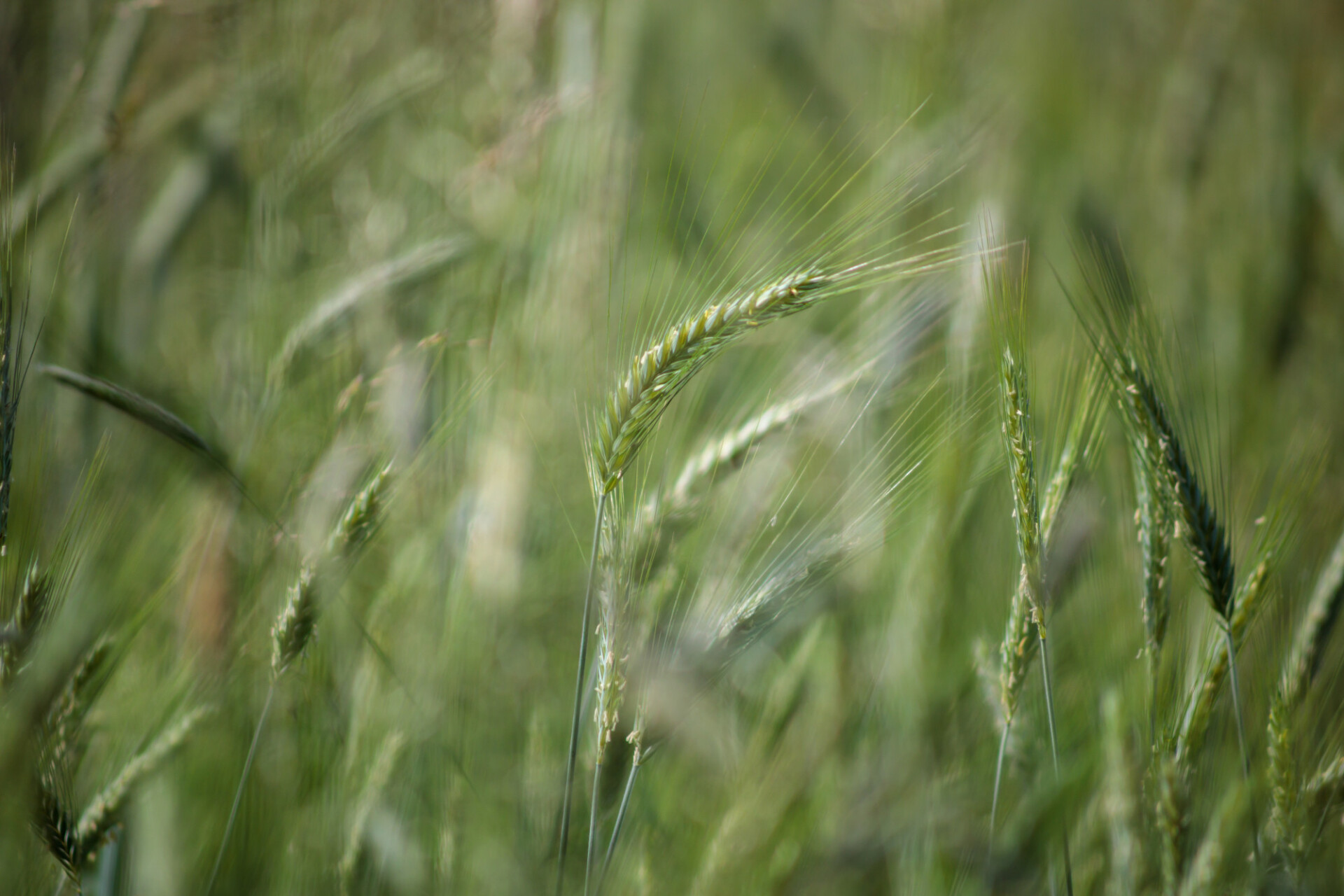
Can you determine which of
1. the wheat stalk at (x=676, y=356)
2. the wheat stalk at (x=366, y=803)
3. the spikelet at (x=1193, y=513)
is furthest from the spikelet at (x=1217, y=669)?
the wheat stalk at (x=366, y=803)

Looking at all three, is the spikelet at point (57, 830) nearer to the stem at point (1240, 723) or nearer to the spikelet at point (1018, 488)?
the spikelet at point (1018, 488)

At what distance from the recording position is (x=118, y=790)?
44cm

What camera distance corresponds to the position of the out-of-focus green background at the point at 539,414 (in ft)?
1.62

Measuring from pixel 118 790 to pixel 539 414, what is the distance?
0.42 metres

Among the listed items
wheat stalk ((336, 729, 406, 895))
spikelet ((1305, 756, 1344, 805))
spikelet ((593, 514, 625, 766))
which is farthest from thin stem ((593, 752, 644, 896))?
spikelet ((1305, 756, 1344, 805))

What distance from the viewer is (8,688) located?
42cm

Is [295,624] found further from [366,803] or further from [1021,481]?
[1021,481]

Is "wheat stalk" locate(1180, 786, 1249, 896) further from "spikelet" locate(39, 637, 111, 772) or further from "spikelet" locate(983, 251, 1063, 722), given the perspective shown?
"spikelet" locate(39, 637, 111, 772)

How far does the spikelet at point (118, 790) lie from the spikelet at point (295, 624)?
9 centimetres

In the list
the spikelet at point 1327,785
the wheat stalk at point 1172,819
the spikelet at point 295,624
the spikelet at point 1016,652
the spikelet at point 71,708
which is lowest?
the spikelet at point 1327,785

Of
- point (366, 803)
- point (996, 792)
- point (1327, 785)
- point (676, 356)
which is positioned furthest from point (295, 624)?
point (1327, 785)

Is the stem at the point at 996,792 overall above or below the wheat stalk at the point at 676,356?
below

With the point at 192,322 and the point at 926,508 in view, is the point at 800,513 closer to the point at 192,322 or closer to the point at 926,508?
the point at 926,508

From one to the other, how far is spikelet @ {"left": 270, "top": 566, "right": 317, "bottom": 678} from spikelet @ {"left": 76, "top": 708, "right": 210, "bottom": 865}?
89 mm
